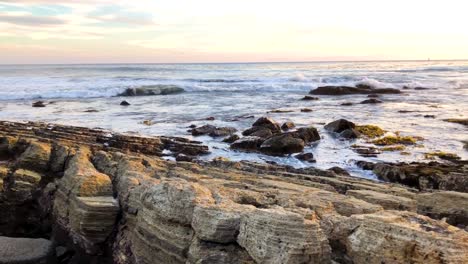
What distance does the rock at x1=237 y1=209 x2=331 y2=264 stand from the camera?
5406 mm

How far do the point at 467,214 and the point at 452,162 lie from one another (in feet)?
26.9

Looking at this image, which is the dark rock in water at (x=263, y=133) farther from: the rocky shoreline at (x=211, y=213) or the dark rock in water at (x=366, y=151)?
the rocky shoreline at (x=211, y=213)

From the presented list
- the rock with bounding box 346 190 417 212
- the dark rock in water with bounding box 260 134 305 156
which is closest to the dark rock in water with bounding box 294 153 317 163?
the dark rock in water with bounding box 260 134 305 156

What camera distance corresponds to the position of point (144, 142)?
16.8 metres

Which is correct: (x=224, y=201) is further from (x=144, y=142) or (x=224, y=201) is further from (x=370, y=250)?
(x=144, y=142)

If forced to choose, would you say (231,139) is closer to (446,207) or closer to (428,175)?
(428,175)

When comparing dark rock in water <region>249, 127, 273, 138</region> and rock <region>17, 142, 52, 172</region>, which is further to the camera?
dark rock in water <region>249, 127, 273, 138</region>

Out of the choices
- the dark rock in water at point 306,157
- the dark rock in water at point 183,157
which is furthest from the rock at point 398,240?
the dark rock in water at point 306,157

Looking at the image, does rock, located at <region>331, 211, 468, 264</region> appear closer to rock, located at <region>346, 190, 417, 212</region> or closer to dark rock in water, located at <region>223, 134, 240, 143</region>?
rock, located at <region>346, 190, 417, 212</region>

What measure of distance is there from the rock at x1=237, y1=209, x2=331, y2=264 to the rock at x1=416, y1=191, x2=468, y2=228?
3.27 m

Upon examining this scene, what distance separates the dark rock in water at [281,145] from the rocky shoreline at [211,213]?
13.7 ft

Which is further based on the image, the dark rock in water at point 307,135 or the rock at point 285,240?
the dark rock in water at point 307,135

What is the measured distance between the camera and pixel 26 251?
27.8 feet

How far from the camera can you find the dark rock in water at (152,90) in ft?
160
